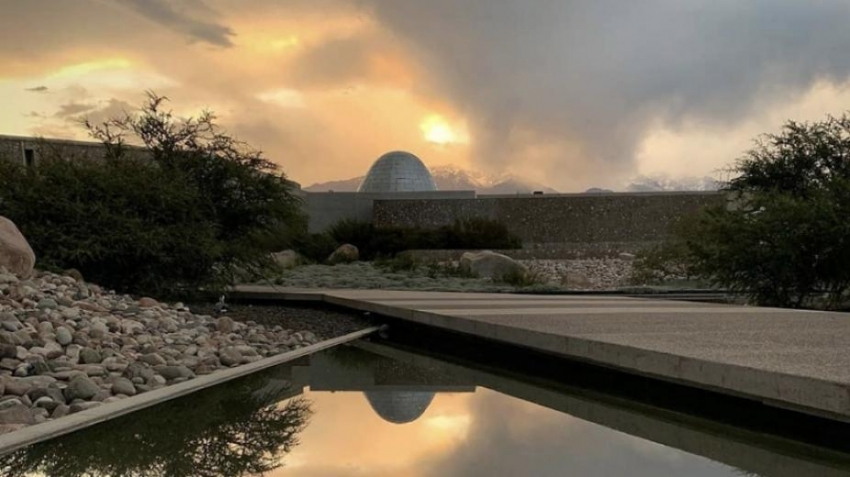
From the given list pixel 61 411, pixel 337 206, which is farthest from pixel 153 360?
pixel 337 206

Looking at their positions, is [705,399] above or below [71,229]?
below

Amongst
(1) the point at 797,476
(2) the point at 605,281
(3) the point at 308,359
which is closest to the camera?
(1) the point at 797,476

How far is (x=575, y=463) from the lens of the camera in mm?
3758

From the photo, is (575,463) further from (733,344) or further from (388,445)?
(733,344)

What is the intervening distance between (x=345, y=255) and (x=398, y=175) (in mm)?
26490

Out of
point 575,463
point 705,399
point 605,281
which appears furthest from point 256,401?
point 605,281

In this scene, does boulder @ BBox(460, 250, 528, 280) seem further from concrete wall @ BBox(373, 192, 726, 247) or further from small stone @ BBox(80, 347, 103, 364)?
small stone @ BBox(80, 347, 103, 364)

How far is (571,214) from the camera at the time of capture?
29625mm

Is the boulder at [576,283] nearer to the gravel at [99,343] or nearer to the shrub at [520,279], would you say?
the shrub at [520,279]

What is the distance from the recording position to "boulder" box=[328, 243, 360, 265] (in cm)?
2380

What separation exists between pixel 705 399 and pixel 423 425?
1787 millimetres

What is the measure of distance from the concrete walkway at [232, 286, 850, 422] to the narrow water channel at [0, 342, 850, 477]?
28 centimetres

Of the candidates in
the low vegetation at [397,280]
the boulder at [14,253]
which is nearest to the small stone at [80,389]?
the boulder at [14,253]

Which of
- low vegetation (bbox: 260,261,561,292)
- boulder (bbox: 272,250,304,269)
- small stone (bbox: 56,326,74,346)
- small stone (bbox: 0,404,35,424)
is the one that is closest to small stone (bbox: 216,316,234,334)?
small stone (bbox: 56,326,74,346)
